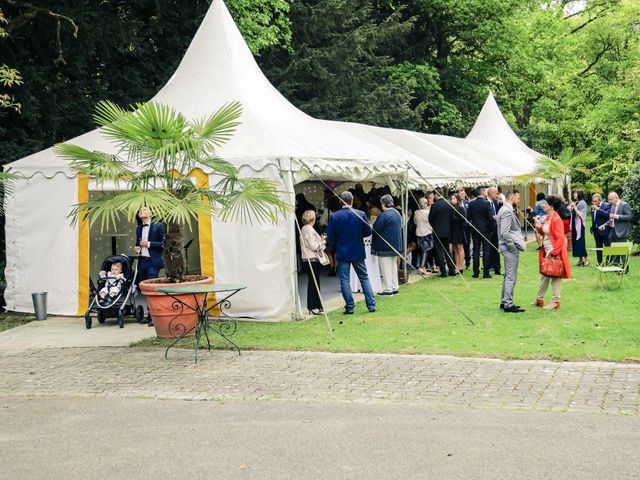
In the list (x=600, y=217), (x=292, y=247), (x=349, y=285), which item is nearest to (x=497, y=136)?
(x=600, y=217)

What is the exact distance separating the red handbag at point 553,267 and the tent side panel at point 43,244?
7.41 m

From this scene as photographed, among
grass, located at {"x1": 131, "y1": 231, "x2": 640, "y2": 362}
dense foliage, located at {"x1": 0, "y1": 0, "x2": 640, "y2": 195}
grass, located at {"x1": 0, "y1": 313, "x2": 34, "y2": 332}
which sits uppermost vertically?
dense foliage, located at {"x1": 0, "y1": 0, "x2": 640, "y2": 195}

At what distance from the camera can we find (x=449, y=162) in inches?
845

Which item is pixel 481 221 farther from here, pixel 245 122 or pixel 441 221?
pixel 245 122

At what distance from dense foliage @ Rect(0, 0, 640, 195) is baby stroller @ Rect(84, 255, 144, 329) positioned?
6531mm

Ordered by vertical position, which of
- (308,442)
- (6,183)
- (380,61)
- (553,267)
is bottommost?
(308,442)

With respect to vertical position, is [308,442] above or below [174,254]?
below

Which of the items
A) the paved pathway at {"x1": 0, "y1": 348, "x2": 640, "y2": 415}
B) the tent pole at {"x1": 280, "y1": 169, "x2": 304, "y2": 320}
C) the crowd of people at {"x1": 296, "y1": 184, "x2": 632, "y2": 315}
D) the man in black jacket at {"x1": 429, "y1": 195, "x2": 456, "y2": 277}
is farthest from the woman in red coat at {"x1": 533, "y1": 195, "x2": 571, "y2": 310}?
the man in black jacket at {"x1": 429, "y1": 195, "x2": 456, "y2": 277}

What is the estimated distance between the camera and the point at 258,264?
39.0 ft

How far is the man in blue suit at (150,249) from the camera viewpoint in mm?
12070

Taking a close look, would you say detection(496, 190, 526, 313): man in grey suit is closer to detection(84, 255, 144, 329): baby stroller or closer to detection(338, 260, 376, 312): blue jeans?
detection(338, 260, 376, 312): blue jeans

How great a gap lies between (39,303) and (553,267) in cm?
806

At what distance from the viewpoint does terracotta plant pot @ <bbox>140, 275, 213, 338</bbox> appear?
10.2 meters

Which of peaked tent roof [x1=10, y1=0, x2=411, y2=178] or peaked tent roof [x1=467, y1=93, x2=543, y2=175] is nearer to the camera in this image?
peaked tent roof [x1=10, y1=0, x2=411, y2=178]
